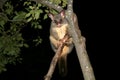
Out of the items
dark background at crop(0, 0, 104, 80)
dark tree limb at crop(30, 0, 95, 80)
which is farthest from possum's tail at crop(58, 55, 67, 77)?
dark background at crop(0, 0, 104, 80)

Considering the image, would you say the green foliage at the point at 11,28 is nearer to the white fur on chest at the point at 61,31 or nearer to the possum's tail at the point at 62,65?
the white fur on chest at the point at 61,31

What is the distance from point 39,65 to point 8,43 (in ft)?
25.4

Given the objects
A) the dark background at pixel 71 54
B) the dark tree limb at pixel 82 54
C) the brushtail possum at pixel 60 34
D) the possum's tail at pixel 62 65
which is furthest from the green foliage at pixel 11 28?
the dark background at pixel 71 54

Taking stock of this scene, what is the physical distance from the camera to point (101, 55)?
15.6 m

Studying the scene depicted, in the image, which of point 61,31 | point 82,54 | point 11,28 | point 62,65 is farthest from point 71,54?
point 82,54

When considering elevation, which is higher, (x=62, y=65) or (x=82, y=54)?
(x=82, y=54)

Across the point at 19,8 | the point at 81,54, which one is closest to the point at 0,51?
the point at 19,8

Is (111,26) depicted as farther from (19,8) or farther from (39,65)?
(19,8)

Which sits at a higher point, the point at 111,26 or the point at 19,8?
the point at 19,8

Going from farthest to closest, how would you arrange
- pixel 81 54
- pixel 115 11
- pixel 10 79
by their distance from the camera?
1. pixel 115 11
2. pixel 10 79
3. pixel 81 54

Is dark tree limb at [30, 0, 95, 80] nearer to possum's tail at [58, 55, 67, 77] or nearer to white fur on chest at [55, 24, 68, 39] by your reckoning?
possum's tail at [58, 55, 67, 77]

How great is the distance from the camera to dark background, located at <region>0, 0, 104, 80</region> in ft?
46.2

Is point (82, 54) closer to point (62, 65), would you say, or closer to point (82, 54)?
point (82, 54)

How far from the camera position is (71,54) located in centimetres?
1466
